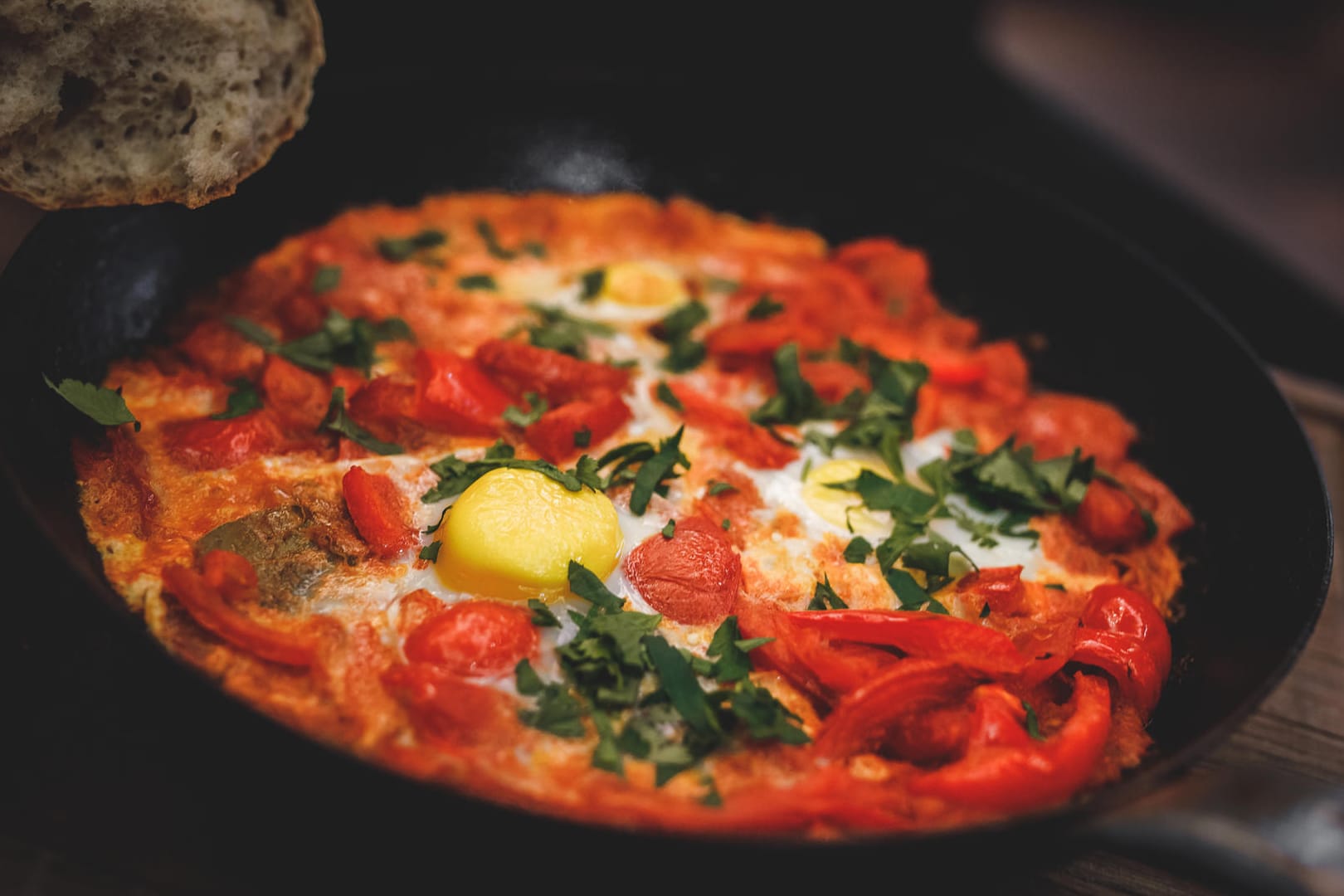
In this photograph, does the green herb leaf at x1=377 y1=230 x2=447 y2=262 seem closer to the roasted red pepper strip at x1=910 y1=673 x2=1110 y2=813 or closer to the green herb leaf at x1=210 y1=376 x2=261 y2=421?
the green herb leaf at x1=210 y1=376 x2=261 y2=421

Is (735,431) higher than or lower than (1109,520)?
lower

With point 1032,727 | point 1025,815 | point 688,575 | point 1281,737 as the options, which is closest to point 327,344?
point 688,575

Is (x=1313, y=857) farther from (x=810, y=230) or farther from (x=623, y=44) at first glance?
(x=623, y=44)

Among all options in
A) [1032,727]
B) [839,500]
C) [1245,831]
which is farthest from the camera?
[839,500]

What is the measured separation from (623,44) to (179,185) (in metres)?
4.11

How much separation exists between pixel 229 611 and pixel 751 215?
2971mm

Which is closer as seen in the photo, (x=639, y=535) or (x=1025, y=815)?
(x=1025, y=815)

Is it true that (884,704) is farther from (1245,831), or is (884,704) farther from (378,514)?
(378,514)

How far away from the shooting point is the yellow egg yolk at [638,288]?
402 centimetres

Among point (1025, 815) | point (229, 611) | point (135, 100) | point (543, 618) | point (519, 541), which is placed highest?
point (135, 100)

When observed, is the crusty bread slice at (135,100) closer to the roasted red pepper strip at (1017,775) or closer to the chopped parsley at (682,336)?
the chopped parsley at (682,336)

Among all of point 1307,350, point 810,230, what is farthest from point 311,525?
point 1307,350

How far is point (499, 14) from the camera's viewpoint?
602 centimetres

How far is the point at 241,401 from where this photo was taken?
3135 millimetres
